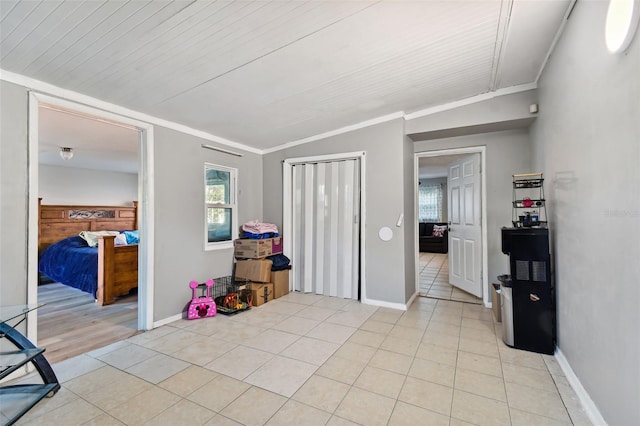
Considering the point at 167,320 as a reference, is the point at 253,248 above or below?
above

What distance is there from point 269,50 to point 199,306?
2.82 metres

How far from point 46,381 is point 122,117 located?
7.46 ft

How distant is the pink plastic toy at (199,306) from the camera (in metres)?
3.26

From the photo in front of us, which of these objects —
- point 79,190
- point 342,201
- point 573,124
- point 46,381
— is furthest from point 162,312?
point 79,190

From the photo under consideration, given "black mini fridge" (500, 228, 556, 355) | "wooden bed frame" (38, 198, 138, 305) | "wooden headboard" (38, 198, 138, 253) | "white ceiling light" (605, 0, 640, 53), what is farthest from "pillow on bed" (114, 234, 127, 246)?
"white ceiling light" (605, 0, 640, 53)

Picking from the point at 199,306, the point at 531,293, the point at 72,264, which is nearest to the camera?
the point at 531,293

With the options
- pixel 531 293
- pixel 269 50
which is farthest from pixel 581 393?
pixel 269 50

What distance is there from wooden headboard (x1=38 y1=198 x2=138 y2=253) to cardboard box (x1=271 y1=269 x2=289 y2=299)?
14.8 ft

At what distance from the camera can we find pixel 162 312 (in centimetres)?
310

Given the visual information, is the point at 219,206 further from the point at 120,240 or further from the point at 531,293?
the point at 531,293

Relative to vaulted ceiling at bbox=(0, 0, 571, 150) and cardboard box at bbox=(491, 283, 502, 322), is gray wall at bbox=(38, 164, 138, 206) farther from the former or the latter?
cardboard box at bbox=(491, 283, 502, 322)

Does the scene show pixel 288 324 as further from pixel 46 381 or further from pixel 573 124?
pixel 573 124

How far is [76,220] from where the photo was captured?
5.67m

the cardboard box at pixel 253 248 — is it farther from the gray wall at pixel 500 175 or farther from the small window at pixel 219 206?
the gray wall at pixel 500 175
